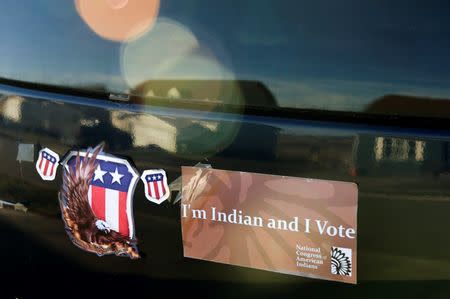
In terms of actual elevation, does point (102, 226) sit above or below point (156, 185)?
below

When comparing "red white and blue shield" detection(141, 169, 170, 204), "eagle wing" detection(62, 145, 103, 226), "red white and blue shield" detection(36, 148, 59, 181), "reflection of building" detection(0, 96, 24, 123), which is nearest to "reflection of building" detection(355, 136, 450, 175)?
"red white and blue shield" detection(141, 169, 170, 204)

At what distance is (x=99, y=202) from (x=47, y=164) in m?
0.21

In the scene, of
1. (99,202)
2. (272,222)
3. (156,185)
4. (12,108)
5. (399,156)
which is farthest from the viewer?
(12,108)

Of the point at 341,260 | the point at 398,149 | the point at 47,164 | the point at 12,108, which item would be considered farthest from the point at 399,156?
the point at 12,108

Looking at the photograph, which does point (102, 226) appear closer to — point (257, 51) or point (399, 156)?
point (257, 51)

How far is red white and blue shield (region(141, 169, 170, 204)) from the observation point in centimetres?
146

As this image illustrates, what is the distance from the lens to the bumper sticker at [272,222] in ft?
4.24

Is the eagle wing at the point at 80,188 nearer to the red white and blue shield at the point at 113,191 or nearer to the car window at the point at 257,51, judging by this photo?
the red white and blue shield at the point at 113,191

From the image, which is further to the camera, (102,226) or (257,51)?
(102,226)

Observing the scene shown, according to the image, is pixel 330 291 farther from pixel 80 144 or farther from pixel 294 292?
pixel 80 144

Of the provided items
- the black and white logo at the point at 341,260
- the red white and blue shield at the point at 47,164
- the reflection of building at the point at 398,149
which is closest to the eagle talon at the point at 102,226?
the red white and blue shield at the point at 47,164

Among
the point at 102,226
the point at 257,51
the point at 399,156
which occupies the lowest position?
the point at 102,226

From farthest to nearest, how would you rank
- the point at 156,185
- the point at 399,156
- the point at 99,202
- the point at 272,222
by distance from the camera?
the point at 99,202 → the point at 156,185 → the point at 272,222 → the point at 399,156

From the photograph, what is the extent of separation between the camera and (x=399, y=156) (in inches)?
48.2
